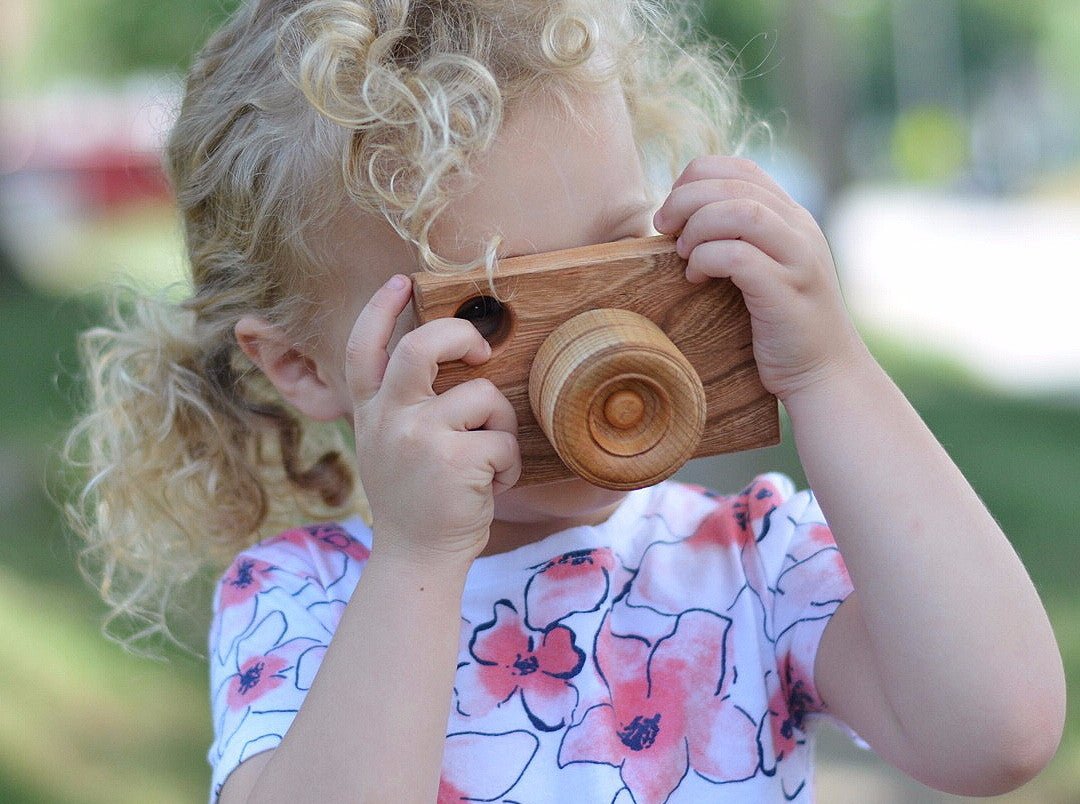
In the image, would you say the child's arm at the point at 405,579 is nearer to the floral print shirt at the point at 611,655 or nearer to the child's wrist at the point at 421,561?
the child's wrist at the point at 421,561

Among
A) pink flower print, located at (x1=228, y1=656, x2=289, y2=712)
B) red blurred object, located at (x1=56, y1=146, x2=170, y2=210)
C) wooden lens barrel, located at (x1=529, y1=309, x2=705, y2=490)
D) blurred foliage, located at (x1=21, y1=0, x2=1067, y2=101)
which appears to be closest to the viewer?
wooden lens barrel, located at (x1=529, y1=309, x2=705, y2=490)

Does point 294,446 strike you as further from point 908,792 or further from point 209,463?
point 908,792

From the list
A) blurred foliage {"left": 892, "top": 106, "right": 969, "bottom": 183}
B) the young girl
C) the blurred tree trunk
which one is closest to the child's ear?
the young girl

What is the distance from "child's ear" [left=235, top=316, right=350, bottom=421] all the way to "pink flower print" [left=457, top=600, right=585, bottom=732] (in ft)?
1.26

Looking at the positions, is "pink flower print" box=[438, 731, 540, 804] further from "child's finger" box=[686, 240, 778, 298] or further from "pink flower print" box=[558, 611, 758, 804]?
"child's finger" box=[686, 240, 778, 298]

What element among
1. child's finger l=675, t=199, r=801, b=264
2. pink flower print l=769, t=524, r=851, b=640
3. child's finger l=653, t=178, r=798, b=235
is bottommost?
pink flower print l=769, t=524, r=851, b=640

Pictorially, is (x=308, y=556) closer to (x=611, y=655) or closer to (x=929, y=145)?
(x=611, y=655)

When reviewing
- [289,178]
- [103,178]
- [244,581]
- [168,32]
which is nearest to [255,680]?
[244,581]

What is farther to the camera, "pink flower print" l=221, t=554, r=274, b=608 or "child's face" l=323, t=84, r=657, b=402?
"pink flower print" l=221, t=554, r=274, b=608

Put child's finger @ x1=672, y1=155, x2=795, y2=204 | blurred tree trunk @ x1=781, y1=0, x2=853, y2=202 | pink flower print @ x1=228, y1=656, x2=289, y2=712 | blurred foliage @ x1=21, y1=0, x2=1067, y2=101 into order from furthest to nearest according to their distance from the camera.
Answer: blurred tree trunk @ x1=781, y1=0, x2=853, y2=202 → blurred foliage @ x1=21, y1=0, x2=1067, y2=101 → pink flower print @ x1=228, y1=656, x2=289, y2=712 → child's finger @ x1=672, y1=155, x2=795, y2=204

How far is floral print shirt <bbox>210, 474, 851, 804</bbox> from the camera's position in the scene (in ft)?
5.45

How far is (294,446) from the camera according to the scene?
7.39 ft

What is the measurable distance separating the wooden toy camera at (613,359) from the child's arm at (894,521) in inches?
1.3

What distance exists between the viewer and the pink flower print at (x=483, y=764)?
1646mm
